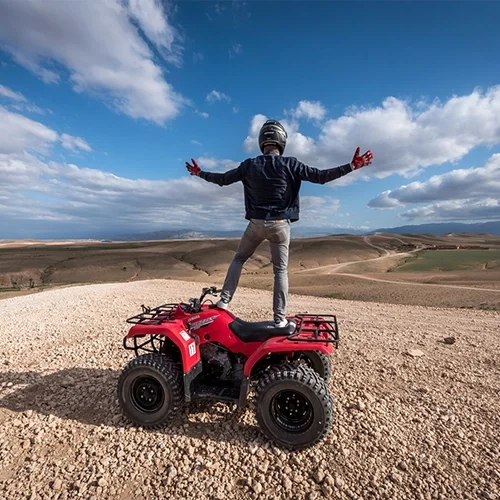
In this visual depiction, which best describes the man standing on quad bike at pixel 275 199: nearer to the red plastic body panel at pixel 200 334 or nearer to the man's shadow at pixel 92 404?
the red plastic body panel at pixel 200 334

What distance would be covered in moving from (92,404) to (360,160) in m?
4.62

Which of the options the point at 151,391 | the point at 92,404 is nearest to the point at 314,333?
the point at 151,391

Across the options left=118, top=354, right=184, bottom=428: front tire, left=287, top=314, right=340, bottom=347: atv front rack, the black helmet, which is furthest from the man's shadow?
the black helmet

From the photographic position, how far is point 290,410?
363 cm

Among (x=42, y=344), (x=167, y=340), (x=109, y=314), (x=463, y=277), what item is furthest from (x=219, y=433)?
(x=463, y=277)

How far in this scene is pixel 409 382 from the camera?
494cm

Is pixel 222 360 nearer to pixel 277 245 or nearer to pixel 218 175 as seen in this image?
pixel 277 245

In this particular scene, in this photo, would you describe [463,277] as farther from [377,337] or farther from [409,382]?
[409,382]

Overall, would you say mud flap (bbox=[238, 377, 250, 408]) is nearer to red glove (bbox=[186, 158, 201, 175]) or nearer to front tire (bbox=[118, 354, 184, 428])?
front tire (bbox=[118, 354, 184, 428])

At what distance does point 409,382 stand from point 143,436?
3.81 meters

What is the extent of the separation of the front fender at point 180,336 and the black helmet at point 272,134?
8.33 ft

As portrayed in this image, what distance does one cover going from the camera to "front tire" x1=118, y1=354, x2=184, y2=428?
3.78 meters

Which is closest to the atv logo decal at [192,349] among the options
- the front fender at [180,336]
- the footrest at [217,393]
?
the front fender at [180,336]

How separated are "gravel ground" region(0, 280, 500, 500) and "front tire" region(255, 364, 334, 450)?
171 millimetres
